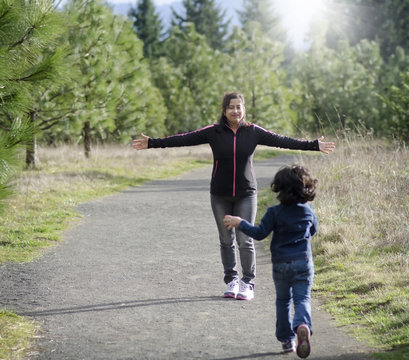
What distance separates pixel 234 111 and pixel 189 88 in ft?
80.0

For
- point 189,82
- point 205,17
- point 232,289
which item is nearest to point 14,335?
point 232,289

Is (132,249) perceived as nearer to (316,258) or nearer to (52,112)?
(316,258)

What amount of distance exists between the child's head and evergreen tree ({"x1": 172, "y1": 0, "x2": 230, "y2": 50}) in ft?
164

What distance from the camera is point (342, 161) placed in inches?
443

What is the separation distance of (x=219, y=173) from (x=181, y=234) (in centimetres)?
353

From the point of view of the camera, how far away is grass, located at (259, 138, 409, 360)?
4586 millimetres

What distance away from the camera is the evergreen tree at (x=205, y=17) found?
52.6 m

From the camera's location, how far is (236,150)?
5.29 metres

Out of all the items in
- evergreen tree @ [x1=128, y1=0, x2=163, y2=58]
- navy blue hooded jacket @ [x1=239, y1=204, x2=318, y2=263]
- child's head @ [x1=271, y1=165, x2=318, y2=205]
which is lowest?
navy blue hooded jacket @ [x1=239, y1=204, x2=318, y2=263]

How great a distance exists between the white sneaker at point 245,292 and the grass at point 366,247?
674 millimetres

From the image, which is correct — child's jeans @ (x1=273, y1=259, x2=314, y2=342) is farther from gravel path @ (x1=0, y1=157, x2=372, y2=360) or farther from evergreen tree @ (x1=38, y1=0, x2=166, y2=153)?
evergreen tree @ (x1=38, y1=0, x2=166, y2=153)

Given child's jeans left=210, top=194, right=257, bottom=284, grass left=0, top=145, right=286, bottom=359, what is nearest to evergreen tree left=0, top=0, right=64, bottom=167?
grass left=0, top=145, right=286, bottom=359

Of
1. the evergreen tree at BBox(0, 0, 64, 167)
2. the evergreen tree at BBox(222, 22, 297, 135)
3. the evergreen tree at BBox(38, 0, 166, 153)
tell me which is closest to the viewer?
the evergreen tree at BBox(0, 0, 64, 167)

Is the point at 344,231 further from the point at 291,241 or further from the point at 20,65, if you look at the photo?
the point at 20,65
